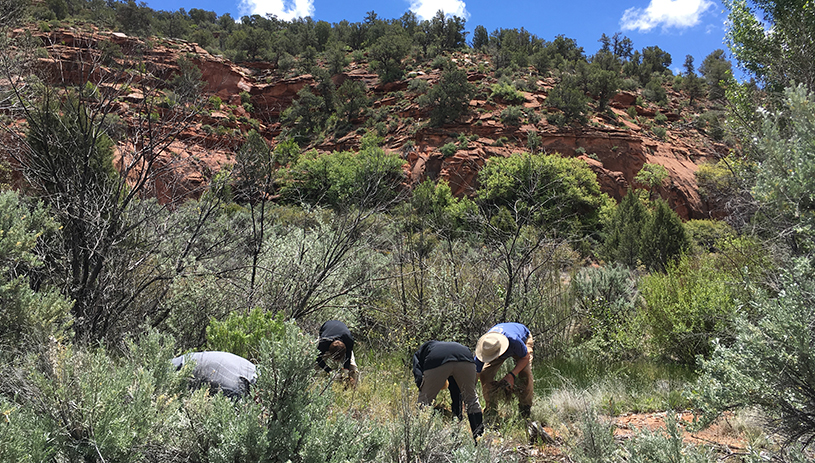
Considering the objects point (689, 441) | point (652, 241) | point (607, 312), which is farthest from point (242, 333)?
point (652, 241)

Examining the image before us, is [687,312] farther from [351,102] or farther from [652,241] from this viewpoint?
[351,102]

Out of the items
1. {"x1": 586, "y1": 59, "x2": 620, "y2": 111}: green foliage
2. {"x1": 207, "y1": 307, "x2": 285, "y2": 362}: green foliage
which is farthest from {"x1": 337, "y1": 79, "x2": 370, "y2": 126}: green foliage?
{"x1": 207, "y1": 307, "x2": 285, "y2": 362}: green foliage

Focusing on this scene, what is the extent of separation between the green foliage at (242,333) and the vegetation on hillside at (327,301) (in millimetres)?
30

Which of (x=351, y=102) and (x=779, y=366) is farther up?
(x=351, y=102)

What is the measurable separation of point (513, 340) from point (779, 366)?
2.56m

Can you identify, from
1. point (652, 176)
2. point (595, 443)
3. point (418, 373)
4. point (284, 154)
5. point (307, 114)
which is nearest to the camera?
point (595, 443)

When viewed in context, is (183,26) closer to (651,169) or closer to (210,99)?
(651,169)

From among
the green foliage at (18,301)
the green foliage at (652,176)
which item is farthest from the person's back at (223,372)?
the green foliage at (652,176)

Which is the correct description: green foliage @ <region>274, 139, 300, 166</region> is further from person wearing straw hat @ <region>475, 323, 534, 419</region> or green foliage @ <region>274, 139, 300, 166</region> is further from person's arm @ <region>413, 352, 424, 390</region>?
person wearing straw hat @ <region>475, 323, 534, 419</region>

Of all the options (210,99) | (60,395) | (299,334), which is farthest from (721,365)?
(210,99)

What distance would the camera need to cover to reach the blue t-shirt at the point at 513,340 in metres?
4.80

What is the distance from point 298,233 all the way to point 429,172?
28.9 meters

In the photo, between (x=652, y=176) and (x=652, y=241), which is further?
(x=652, y=176)

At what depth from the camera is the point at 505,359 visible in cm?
496
